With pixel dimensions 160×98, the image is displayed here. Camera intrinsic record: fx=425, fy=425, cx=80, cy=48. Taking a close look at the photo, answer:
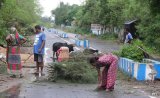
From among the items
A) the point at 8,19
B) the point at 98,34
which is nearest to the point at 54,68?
the point at 8,19

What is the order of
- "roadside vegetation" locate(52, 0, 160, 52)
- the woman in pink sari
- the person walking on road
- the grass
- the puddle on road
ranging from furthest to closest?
"roadside vegetation" locate(52, 0, 160, 52)
the grass
the person walking on road
the woman in pink sari
the puddle on road

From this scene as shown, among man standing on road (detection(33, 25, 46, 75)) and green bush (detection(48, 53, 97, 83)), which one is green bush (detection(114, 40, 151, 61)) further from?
man standing on road (detection(33, 25, 46, 75))

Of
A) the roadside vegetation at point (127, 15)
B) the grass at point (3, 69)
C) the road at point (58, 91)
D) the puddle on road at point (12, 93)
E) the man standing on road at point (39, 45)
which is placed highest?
the roadside vegetation at point (127, 15)

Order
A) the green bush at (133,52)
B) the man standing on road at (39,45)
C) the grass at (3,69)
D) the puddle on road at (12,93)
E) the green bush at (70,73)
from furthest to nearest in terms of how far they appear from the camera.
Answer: the green bush at (133,52) → the grass at (3,69) → the man standing on road at (39,45) → the green bush at (70,73) → the puddle on road at (12,93)

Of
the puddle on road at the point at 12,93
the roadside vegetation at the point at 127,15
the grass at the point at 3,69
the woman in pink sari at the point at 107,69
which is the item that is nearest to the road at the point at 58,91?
the puddle on road at the point at 12,93

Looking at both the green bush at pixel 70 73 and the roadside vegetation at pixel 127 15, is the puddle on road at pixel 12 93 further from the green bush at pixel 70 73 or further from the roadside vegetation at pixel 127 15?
the roadside vegetation at pixel 127 15

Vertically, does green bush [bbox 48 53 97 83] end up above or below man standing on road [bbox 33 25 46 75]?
below

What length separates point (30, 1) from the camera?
66875mm

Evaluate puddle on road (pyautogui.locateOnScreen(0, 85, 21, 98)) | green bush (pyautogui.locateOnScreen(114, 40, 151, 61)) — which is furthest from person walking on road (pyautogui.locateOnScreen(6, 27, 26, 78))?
green bush (pyautogui.locateOnScreen(114, 40, 151, 61))

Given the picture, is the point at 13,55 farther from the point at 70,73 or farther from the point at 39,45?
the point at 70,73

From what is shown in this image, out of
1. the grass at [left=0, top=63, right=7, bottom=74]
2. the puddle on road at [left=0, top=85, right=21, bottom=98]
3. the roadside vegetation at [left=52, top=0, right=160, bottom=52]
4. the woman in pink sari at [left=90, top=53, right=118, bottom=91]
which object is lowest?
the puddle on road at [left=0, top=85, right=21, bottom=98]

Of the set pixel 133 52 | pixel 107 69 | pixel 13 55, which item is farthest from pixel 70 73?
pixel 133 52

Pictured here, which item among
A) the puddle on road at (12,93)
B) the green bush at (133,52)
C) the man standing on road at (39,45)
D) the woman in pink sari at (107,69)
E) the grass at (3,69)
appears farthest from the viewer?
the green bush at (133,52)

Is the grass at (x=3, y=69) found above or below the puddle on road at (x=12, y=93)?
above
